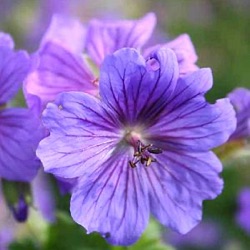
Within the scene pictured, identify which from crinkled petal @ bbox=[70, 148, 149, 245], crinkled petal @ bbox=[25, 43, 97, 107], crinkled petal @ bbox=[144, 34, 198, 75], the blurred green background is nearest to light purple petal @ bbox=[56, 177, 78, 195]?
crinkled petal @ bbox=[70, 148, 149, 245]

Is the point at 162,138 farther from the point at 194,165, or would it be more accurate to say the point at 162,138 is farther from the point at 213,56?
the point at 213,56

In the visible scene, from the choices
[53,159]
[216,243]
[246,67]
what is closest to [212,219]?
[216,243]

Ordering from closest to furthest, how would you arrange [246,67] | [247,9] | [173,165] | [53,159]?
1. [53,159]
2. [173,165]
3. [246,67]
4. [247,9]

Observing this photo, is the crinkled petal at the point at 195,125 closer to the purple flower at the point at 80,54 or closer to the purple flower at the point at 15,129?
the purple flower at the point at 80,54

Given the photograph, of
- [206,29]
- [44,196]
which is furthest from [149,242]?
[206,29]

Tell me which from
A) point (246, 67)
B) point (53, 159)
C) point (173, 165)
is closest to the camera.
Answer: point (53, 159)

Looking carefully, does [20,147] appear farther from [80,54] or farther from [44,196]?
[44,196]

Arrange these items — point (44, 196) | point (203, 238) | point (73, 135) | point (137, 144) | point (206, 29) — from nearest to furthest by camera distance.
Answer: point (73, 135) < point (137, 144) < point (44, 196) < point (203, 238) < point (206, 29)
